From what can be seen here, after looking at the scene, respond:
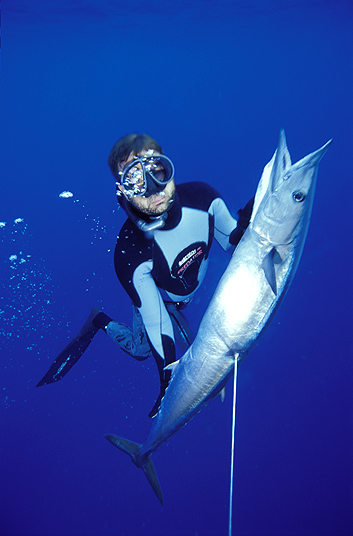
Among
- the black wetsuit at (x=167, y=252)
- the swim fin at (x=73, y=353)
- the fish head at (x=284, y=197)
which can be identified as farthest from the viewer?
the swim fin at (x=73, y=353)

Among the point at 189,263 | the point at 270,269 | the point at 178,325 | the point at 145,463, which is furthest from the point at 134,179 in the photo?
the point at 145,463

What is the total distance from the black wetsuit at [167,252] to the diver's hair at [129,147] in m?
0.44

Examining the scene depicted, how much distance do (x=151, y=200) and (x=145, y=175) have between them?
0.56ft

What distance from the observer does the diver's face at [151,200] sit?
7.05ft

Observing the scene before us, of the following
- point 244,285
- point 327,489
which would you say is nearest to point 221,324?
point 244,285

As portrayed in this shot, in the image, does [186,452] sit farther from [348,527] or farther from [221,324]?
[221,324]

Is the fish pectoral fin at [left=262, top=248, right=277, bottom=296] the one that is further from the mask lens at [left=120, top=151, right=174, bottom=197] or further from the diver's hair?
the diver's hair

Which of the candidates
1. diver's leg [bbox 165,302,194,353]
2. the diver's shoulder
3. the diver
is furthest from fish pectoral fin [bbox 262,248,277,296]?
diver's leg [bbox 165,302,194,353]

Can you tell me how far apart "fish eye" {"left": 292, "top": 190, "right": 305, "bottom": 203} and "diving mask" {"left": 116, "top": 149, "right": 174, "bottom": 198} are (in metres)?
0.89

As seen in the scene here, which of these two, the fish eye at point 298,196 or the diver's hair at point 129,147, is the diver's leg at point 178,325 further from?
the fish eye at point 298,196

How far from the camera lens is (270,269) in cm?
160

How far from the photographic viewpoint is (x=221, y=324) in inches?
71.7

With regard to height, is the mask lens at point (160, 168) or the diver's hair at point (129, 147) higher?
the diver's hair at point (129, 147)

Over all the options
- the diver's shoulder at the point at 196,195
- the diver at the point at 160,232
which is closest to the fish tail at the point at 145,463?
the diver at the point at 160,232
